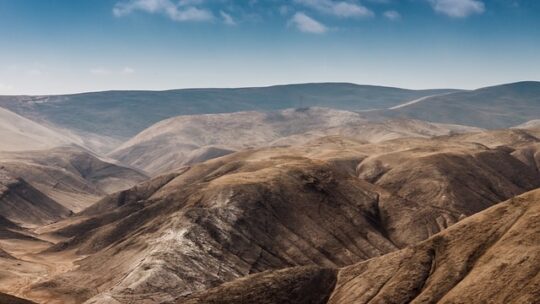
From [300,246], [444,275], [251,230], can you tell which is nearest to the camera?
[444,275]

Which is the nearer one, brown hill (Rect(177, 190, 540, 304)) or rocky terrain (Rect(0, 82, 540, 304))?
brown hill (Rect(177, 190, 540, 304))

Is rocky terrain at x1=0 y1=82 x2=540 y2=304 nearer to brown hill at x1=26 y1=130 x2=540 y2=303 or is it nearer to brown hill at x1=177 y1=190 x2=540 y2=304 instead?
brown hill at x1=177 y1=190 x2=540 y2=304

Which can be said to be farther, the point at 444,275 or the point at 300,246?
Result: the point at 300,246

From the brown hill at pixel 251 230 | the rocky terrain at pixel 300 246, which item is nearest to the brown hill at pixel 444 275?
the rocky terrain at pixel 300 246

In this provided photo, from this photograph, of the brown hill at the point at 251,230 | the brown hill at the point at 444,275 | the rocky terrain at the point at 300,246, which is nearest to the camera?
the brown hill at the point at 444,275

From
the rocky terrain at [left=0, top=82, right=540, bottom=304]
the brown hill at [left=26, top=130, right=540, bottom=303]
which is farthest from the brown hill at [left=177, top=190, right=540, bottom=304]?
the brown hill at [left=26, top=130, right=540, bottom=303]

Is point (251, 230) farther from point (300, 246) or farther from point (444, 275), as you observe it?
point (444, 275)

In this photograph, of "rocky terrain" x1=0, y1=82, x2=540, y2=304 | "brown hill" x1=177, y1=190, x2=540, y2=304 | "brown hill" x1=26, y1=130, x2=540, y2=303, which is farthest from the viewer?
"brown hill" x1=26, y1=130, x2=540, y2=303

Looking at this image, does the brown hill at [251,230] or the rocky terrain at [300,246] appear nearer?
the rocky terrain at [300,246]

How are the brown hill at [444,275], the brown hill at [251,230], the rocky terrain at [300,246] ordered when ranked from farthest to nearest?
the brown hill at [251,230] < the rocky terrain at [300,246] < the brown hill at [444,275]

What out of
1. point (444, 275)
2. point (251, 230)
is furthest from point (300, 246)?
point (444, 275)

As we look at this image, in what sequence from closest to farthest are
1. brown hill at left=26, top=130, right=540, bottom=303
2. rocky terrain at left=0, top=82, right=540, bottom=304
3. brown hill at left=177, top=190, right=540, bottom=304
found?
brown hill at left=177, top=190, right=540, bottom=304
rocky terrain at left=0, top=82, right=540, bottom=304
brown hill at left=26, top=130, right=540, bottom=303

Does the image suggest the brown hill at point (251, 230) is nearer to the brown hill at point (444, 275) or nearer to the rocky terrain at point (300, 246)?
the rocky terrain at point (300, 246)
